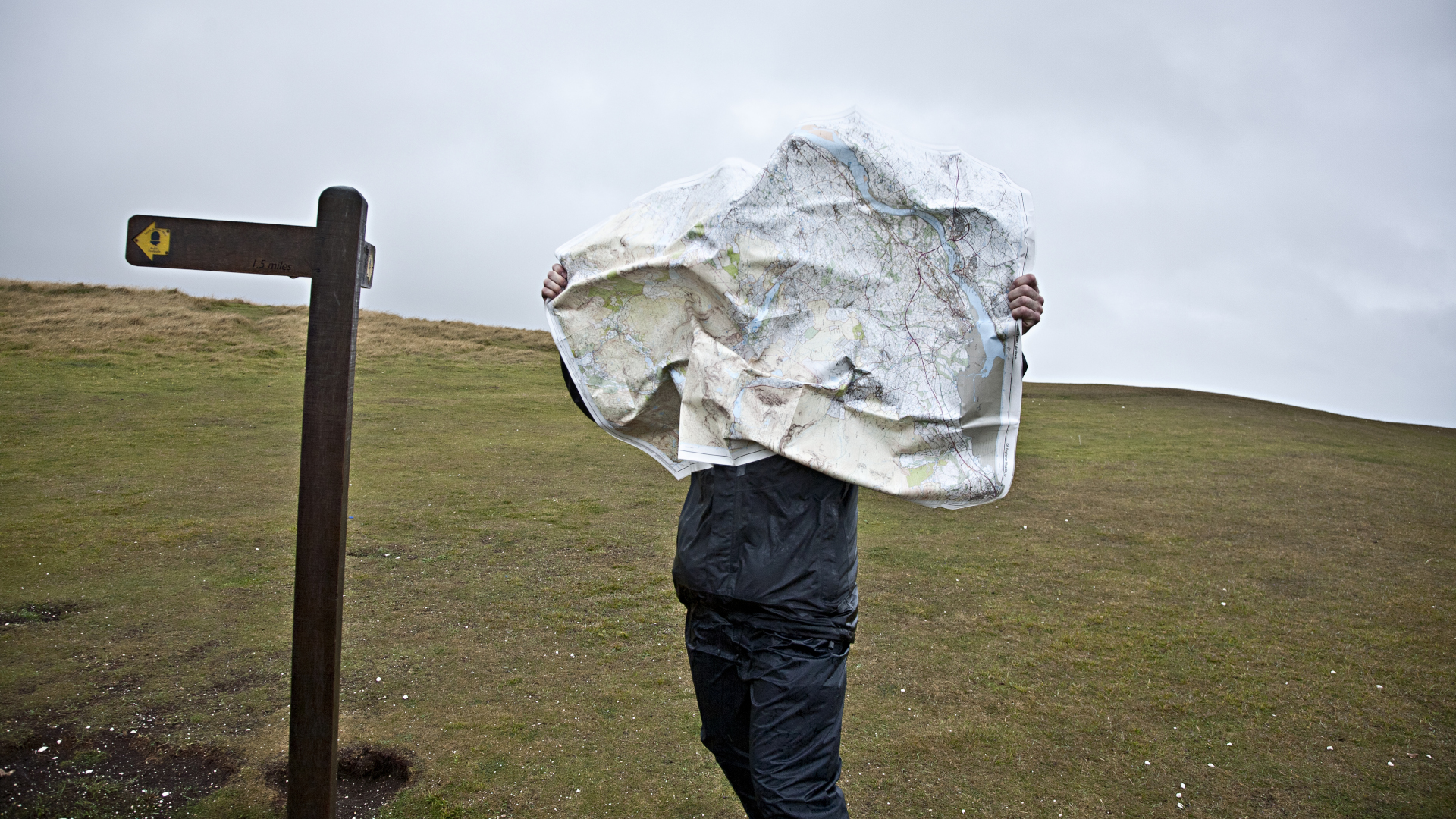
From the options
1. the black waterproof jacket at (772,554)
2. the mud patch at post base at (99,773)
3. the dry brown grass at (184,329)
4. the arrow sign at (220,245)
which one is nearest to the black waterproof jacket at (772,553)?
the black waterproof jacket at (772,554)

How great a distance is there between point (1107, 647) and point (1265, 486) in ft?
21.5

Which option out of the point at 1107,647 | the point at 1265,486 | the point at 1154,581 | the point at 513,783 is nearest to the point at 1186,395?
the point at 1265,486

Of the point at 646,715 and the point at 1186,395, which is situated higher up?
the point at 1186,395

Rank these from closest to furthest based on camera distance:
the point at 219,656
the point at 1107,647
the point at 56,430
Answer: the point at 219,656, the point at 1107,647, the point at 56,430

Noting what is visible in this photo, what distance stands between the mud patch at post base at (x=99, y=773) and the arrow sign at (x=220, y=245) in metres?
1.88

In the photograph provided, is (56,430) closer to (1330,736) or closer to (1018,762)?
(1018,762)

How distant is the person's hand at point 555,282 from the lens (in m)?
2.62

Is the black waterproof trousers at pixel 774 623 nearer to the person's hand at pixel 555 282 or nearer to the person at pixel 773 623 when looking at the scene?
the person at pixel 773 623

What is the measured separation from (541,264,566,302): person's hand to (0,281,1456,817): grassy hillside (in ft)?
6.01

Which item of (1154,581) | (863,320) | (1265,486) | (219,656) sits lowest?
(219,656)

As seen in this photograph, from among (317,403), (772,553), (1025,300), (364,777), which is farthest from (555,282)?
(364,777)

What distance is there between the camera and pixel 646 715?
3.85 m

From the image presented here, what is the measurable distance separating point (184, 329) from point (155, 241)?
17928 millimetres

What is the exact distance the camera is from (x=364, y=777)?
3.29 meters
